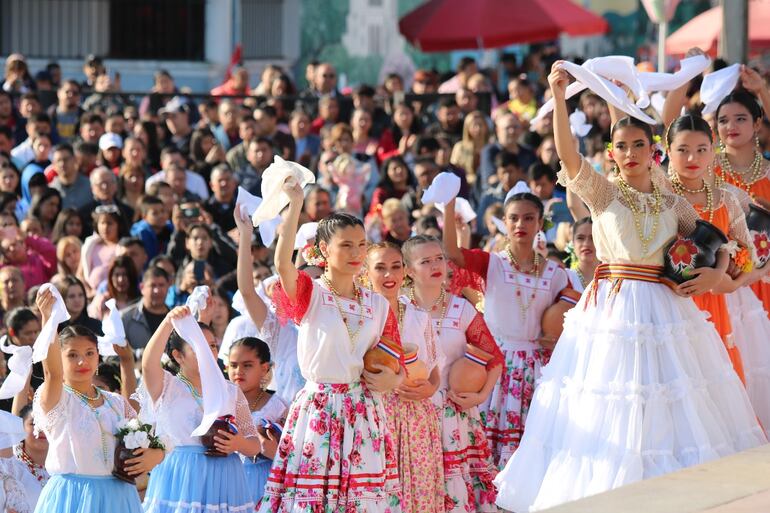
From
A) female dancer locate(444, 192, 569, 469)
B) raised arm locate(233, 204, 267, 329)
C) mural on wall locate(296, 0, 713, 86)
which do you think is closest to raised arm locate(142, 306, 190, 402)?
raised arm locate(233, 204, 267, 329)

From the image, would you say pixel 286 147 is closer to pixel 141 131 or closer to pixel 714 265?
pixel 141 131

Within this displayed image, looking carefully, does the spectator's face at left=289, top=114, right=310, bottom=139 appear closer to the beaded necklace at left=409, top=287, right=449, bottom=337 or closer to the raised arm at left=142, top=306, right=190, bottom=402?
the beaded necklace at left=409, top=287, right=449, bottom=337

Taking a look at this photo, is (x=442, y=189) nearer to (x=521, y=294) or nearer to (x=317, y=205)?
(x=521, y=294)

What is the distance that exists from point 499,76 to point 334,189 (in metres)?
6.96

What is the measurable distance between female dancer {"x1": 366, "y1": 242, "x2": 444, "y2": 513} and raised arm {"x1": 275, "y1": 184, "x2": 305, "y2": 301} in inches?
26.8

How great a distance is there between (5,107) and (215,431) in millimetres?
8384

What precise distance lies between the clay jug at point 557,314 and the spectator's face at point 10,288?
13.3 ft

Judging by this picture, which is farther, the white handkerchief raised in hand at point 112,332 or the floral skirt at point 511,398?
the floral skirt at point 511,398

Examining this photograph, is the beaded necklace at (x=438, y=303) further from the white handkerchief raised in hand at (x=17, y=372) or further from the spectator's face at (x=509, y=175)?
the spectator's face at (x=509, y=175)

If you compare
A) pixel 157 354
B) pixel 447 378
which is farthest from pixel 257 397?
pixel 447 378

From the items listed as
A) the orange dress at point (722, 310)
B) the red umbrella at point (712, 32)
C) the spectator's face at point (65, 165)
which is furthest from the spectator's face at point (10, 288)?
the red umbrella at point (712, 32)

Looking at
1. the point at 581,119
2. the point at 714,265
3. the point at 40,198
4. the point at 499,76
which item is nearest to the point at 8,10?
the point at 499,76

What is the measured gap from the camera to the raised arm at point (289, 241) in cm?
665

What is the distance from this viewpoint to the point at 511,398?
8250mm
